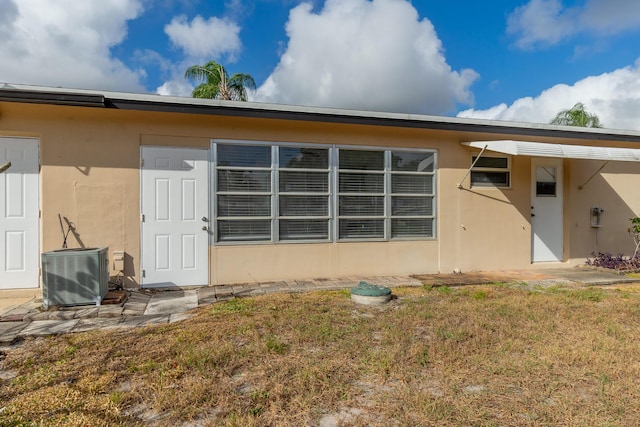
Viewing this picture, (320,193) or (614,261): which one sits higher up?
(320,193)

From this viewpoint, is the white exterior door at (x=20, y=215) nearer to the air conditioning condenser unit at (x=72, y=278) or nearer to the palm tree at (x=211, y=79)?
the air conditioning condenser unit at (x=72, y=278)

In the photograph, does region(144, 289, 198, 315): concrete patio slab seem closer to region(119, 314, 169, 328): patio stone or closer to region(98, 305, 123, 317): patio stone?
region(119, 314, 169, 328): patio stone

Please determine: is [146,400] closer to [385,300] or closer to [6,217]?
[385,300]

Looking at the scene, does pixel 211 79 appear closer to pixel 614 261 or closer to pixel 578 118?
pixel 614 261

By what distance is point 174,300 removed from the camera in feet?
16.4

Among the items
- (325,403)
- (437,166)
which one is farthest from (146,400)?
(437,166)

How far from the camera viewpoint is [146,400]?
235cm

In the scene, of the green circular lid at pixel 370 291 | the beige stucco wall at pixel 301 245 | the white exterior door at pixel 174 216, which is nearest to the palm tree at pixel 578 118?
the beige stucco wall at pixel 301 245

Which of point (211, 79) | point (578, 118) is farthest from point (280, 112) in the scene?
point (578, 118)

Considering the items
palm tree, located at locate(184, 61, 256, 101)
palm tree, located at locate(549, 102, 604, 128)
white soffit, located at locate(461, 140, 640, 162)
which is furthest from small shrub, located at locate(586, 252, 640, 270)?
palm tree, located at locate(184, 61, 256, 101)

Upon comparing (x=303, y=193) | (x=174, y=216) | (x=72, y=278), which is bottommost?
(x=72, y=278)

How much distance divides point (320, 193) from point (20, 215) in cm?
447

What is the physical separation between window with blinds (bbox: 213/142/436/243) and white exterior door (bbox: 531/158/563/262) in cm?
240

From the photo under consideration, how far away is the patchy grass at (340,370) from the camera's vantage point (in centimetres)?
220
